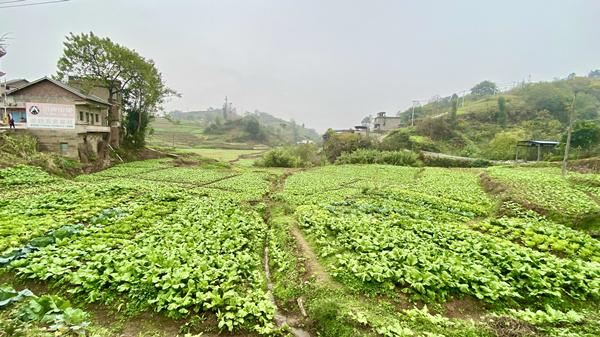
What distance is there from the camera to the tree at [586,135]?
95.8ft

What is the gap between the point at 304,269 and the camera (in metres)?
7.22

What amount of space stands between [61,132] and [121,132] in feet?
37.6

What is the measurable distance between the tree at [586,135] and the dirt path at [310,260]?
38876mm

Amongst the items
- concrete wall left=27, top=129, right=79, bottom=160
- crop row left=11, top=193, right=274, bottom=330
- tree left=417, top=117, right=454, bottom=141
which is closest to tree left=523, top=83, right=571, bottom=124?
tree left=417, top=117, right=454, bottom=141

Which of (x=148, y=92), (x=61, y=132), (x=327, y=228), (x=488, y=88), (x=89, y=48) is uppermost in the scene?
(x=488, y=88)

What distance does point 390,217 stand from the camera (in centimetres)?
1127

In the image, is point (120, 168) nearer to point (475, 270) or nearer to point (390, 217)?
point (390, 217)

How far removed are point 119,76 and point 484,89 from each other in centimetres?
12631

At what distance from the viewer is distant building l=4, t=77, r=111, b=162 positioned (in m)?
21.6

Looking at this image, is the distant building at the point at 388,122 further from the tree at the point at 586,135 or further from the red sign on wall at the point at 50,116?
the red sign on wall at the point at 50,116

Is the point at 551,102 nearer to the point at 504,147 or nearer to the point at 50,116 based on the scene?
the point at 504,147

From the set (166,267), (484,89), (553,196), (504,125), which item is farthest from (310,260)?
(484,89)

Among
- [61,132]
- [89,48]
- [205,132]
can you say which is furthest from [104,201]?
[205,132]

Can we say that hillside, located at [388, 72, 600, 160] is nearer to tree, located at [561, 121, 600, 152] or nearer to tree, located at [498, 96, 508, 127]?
tree, located at [498, 96, 508, 127]
